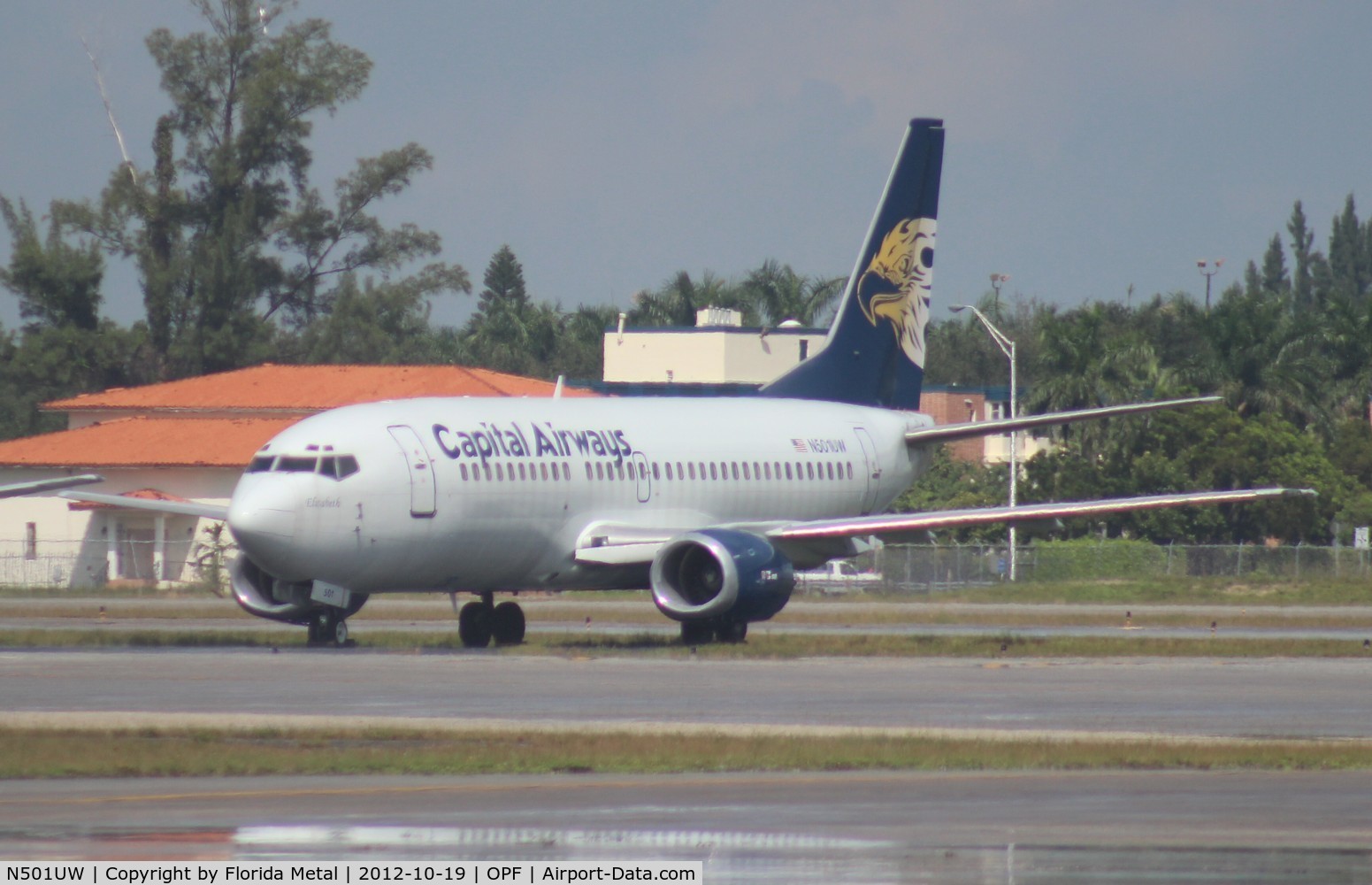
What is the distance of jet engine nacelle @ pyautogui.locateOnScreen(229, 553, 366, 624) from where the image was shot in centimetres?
3247

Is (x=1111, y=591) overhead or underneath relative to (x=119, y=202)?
underneath

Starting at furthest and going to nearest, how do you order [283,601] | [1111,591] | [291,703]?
[1111,591]
[283,601]
[291,703]

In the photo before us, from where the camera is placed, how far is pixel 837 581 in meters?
60.6

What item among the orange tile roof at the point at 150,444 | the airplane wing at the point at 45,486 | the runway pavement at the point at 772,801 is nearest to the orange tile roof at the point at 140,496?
the orange tile roof at the point at 150,444

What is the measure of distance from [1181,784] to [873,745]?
3.20 meters

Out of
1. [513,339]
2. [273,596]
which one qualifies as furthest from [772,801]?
[513,339]

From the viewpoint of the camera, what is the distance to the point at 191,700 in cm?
2247

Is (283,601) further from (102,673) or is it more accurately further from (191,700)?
(191,700)

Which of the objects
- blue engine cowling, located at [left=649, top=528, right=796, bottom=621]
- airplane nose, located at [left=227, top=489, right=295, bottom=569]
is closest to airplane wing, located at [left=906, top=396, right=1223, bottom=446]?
blue engine cowling, located at [left=649, top=528, right=796, bottom=621]

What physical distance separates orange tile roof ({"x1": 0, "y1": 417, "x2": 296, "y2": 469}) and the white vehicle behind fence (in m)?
18.8

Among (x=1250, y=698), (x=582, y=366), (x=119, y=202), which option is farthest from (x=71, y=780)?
(x=582, y=366)

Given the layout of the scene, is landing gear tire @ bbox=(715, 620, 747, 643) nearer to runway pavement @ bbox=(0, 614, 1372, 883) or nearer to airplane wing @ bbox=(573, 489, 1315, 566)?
airplane wing @ bbox=(573, 489, 1315, 566)

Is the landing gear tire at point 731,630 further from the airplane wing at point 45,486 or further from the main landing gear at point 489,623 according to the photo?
the airplane wing at point 45,486

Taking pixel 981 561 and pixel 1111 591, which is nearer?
pixel 1111 591
